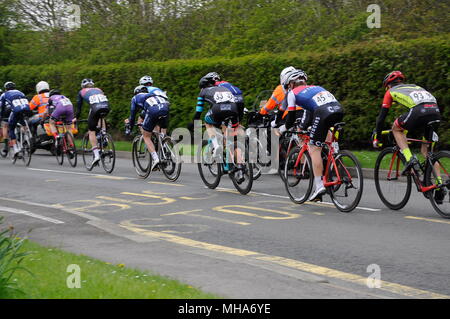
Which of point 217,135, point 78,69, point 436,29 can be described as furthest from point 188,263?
point 78,69

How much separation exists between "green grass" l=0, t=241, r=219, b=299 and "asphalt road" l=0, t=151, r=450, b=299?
317mm

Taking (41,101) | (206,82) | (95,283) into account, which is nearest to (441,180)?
(206,82)

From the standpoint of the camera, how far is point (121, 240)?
316 inches

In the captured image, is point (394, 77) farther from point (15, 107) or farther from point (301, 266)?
point (15, 107)

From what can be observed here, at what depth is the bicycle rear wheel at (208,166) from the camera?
12.3 metres

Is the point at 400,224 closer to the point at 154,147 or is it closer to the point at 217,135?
the point at 217,135

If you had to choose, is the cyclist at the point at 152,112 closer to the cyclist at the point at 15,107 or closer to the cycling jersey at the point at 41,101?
the cyclist at the point at 15,107

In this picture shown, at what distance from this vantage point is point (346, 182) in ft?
31.7

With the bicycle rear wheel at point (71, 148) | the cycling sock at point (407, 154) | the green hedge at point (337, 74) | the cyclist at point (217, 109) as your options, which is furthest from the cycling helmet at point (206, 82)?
the bicycle rear wheel at point (71, 148)

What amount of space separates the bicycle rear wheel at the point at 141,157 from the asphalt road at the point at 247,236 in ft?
3.45

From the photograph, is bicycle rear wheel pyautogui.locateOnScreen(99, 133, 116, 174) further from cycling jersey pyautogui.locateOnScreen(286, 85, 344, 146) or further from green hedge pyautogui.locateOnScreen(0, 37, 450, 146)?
cycling jersey pyautogui.locateOnScreen(286, 85, 344, 146)

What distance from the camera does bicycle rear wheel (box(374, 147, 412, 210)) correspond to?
9680 millimetres

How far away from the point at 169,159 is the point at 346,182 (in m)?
5.10

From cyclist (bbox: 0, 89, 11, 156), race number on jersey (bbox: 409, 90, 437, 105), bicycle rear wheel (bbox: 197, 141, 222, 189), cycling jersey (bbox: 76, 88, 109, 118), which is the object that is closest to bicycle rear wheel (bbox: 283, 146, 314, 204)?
race number on jersey (bbox: 409, 90, 437, 105)
